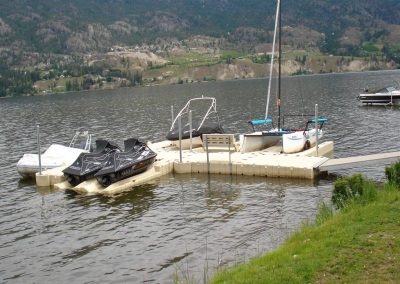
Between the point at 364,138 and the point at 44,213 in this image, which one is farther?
the point at 364,138

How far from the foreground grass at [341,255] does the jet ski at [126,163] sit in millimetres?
16112


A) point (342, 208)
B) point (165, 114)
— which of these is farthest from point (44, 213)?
point (165, 114)

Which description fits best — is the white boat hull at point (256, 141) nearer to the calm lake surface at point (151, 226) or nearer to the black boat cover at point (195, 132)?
Result: the black boat cover at point (195, 132)

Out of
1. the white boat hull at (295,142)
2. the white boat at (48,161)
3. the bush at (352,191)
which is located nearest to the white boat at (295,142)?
the white boat hull at (295,142)

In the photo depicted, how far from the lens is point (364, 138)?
4734cm

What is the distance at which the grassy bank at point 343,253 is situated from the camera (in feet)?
40.7

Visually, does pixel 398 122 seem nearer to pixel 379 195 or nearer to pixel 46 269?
pixel 379 195

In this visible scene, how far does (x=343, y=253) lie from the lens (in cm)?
1367

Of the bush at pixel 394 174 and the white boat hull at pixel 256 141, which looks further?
the white boat hull at pixel 256 141

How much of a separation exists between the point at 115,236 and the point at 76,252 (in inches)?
85.7

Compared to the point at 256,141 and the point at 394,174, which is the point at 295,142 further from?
the point at 394,174

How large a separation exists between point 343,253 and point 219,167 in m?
19.7

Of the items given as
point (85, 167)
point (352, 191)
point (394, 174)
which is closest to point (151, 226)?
point (352, 191)

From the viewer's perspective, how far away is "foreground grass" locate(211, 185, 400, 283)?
12383mm
